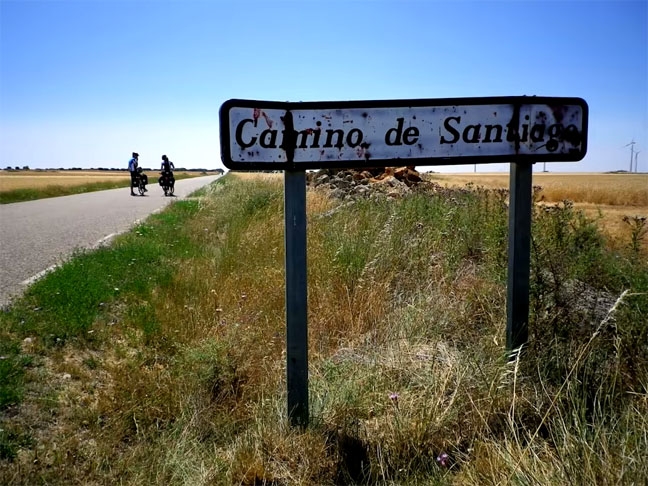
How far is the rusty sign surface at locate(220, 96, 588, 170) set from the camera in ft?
7.56

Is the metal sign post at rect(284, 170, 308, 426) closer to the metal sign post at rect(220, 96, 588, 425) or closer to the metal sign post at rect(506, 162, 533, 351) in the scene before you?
the metal sign post at rect(220, 96, 588, 425)

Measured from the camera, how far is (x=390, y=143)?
97.8 inches

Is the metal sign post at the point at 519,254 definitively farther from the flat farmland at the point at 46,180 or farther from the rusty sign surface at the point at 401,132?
the flat farmland at the point at 46,180

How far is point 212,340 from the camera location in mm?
3160

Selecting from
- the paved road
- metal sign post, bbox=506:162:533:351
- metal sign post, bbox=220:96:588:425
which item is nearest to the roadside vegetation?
metal sign post, bbox=506:162:533:351

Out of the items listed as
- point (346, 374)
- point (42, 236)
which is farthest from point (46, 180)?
point (346, 374)

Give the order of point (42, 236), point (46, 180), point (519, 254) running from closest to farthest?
point (519, 254)
point (42, 236)
point (46, 180)

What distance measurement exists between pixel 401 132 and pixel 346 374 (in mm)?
1337

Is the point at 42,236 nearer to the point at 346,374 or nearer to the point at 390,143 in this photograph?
the point at 346,374

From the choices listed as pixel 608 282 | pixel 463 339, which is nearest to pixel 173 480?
pixel 463 339

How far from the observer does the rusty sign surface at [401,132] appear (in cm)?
230

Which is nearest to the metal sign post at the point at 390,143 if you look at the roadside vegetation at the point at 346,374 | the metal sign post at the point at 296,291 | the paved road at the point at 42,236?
the metal sign post at the point at 296,291

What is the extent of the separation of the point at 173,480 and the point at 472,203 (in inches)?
250

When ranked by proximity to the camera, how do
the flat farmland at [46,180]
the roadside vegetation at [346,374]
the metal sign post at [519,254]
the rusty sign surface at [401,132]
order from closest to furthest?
1. the roadside vegetation at [346,374]
2. the rusty sign surface at [401,132]
3. the metal sign post at [519,254]
4. the flat farmland at [46,180]
